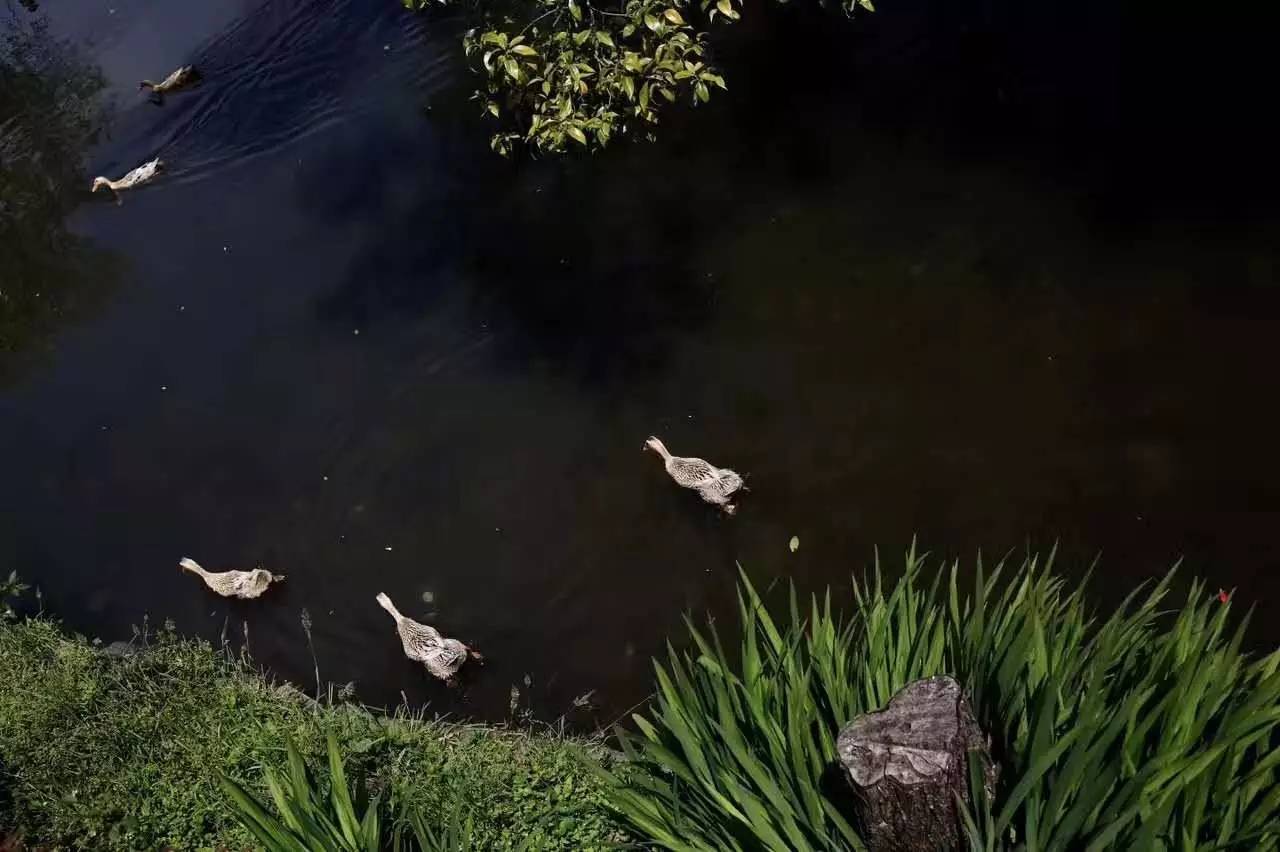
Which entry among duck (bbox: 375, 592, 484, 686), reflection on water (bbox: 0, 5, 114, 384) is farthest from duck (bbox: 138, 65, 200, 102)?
duck (bbox: 375, 592, 484, 686)

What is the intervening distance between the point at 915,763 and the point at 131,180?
403 inches

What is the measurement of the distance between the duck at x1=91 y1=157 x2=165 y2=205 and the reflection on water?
51 centimetres

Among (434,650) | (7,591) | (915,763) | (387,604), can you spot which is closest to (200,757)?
(434,650)

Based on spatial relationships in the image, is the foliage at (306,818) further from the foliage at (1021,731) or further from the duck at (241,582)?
the duck at (241,582)

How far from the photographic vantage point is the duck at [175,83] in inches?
478

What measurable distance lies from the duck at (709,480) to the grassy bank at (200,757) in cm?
195

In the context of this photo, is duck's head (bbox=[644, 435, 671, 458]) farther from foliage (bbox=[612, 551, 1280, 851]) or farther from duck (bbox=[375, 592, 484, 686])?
foliage (bbox=[612, 551, 1280, 851])

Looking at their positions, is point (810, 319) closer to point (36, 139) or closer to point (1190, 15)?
point (1190, 15)

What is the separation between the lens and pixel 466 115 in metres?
11.1

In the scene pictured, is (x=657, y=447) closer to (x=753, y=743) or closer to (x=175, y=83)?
(x=753, y=743)

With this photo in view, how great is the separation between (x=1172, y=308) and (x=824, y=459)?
2582mm

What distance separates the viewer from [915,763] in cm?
340

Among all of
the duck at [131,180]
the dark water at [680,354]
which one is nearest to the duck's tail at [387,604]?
the dark water at [680,354]

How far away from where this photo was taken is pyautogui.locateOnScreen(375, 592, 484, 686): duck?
23.7 feet
